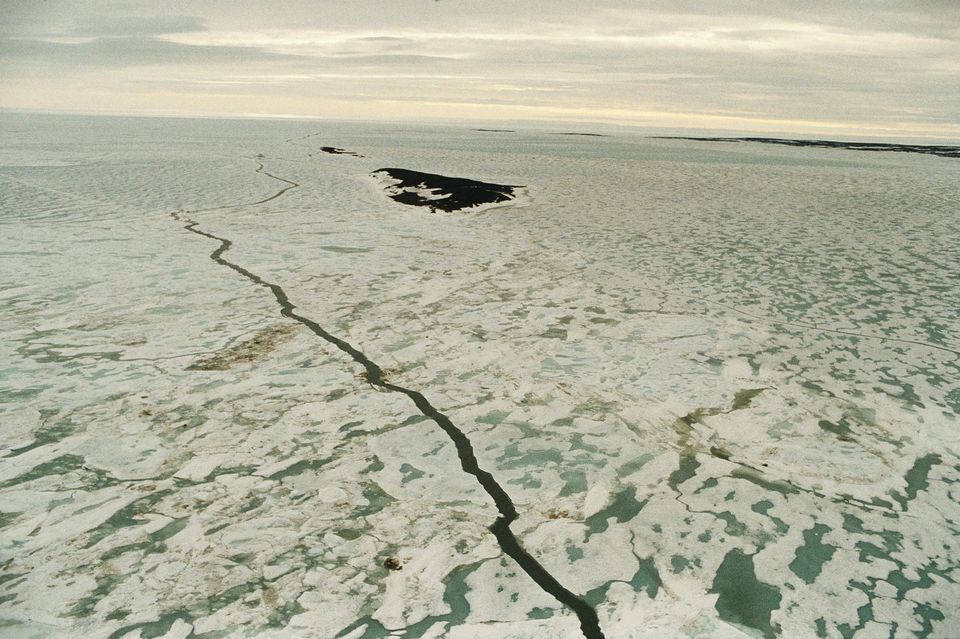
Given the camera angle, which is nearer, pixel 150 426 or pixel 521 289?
pixel 150 426

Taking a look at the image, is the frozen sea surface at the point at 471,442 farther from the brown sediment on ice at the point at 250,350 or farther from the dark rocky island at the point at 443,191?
the dark rocky island at the point at 443,191

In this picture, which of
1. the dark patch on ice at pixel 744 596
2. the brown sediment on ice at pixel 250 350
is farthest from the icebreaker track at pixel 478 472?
the dark patch on ice at pixel 744 596

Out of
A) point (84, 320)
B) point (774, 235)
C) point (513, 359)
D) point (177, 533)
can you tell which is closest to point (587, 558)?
point (177, 533)

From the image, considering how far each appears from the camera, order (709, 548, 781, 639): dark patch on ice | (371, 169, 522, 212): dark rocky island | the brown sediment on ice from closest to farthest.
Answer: (709, 548, 781, 639): dark patch on ice
the brown sediment on ice
(371, 169, 522, 212): dark rocky island

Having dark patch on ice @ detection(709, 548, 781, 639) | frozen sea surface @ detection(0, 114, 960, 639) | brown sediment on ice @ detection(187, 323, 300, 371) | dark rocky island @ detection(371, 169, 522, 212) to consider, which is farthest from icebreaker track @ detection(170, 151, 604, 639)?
dark rocky island @ detection(371, 169, 522, 212)

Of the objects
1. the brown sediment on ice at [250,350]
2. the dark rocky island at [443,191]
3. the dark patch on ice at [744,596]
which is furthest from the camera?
the dark rocky island at [443,191]

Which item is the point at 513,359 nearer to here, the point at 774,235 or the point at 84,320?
the point at 84,320

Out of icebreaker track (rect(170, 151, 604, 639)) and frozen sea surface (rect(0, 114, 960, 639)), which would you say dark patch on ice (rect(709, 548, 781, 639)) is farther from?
icebreaker track (rect(170, 151, 604, 639))
